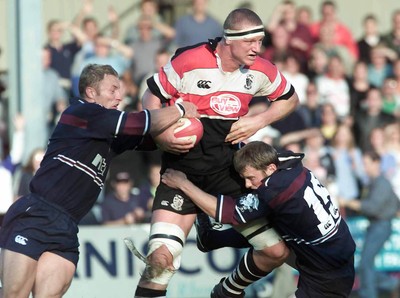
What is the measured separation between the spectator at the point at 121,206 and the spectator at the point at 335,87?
3435 mm

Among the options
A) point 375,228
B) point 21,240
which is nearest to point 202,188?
point 21,240

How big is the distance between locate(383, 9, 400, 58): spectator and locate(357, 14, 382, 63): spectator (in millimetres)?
114

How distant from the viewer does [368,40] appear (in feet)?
55.4

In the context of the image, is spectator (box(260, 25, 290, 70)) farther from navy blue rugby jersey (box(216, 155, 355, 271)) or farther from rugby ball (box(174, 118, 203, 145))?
rugby ball (box(174, 118, 203, 145))

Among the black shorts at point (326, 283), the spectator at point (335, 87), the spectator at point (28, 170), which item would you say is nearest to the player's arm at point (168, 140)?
the black shorts at point (326, 283)

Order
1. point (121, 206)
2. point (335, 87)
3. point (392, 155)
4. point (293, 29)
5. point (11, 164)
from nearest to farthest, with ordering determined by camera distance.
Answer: point (121, 206), point (11, 164), point (392, 155), point (335, 87), point (293, 29)

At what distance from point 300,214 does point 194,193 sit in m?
0.83

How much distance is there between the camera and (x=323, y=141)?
1503 cm

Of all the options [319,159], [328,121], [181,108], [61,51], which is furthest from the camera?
[61,51]

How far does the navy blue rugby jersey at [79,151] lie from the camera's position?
8375mm

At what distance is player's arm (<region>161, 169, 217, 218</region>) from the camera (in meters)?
8.88

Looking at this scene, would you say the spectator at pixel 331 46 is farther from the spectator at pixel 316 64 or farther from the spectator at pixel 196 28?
the spectator at pixel 196 28

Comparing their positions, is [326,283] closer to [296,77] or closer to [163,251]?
[163,251]

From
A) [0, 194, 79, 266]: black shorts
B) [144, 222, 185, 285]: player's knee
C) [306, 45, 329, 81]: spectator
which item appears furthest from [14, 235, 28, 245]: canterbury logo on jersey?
[306, 45, 329, 81]: spectator
